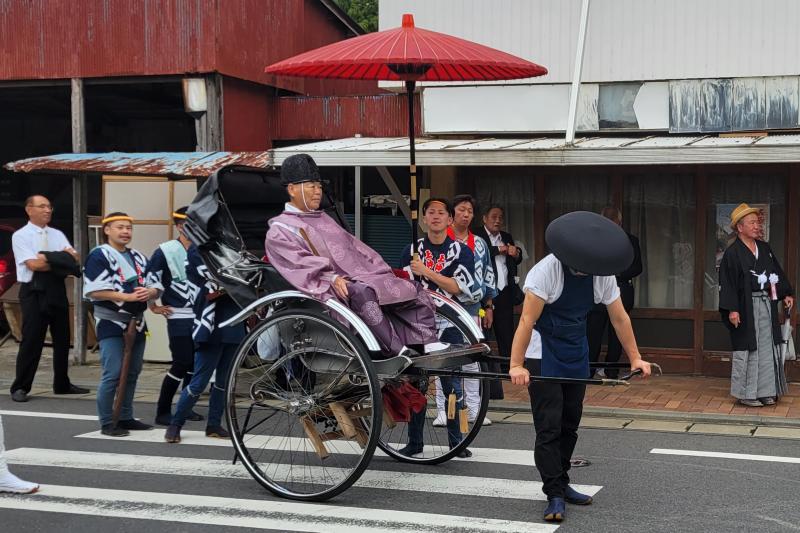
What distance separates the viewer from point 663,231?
11523 millimetres

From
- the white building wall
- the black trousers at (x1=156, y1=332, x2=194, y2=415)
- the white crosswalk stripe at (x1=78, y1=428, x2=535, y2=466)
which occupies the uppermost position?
the white building wall

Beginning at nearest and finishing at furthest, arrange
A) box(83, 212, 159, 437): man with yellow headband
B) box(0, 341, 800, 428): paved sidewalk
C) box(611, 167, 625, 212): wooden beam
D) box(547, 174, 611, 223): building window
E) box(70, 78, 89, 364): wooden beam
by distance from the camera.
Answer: box(83, 212, 159, 437): man with yellow headband, box(0, 341, 800, 428): paved sidewalk, box(611, 167, 625, 212): wooden beam, box(547, 174, 611, 223): building window, box(70, 78, 89, 364): wooden beam

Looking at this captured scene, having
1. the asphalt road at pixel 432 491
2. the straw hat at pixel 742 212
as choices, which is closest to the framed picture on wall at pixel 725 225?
the straw hat at pixel 742 212

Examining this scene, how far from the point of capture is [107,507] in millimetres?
6047

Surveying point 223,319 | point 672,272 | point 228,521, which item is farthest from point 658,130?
point 228,521

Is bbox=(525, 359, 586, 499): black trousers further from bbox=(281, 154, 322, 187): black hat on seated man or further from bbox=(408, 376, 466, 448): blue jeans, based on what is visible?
bbox=(281, 154, 322, 187): black hat on seated man

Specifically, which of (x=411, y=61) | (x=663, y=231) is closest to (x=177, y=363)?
(x=411, y=61)

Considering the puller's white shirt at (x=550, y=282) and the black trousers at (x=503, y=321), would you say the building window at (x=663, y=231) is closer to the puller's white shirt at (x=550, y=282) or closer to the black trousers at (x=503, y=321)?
the black trousers at (x=503, y=321)

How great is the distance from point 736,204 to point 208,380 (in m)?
6.07

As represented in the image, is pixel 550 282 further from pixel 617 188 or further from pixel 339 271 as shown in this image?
pixel 617 188

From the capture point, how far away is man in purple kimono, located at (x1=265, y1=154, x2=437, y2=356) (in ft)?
20.1

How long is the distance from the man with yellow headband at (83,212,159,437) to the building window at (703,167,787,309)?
238 inches

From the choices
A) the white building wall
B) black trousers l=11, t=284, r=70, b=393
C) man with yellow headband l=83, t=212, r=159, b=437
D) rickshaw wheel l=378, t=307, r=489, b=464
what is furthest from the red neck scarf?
black trousers l=11, t=284, r=70, b=393

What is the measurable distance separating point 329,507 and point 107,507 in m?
1.28
